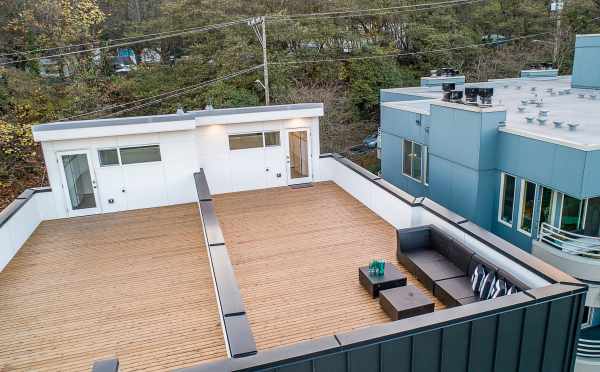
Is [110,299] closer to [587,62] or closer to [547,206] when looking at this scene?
[547,206]

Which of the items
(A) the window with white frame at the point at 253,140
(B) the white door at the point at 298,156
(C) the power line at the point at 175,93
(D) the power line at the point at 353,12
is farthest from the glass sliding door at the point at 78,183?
(D) the power line at the point at 353,12

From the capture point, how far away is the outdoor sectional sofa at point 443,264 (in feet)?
21.6

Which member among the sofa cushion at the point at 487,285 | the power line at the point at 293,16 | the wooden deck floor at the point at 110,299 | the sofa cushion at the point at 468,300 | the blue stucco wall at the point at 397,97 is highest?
the power line at the point at 293,16

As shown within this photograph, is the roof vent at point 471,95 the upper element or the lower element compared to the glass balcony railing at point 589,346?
upper

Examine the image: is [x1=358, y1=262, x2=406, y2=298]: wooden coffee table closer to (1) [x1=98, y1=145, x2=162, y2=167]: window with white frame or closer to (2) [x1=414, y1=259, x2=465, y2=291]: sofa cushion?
(2) [x1=414, y1=259, x2=465, y2=291]: sofa cushion

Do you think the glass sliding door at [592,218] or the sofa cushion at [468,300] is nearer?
the sofa cushion at [468,300]

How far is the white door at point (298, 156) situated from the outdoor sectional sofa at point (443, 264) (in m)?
5.91

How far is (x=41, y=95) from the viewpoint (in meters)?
22.8

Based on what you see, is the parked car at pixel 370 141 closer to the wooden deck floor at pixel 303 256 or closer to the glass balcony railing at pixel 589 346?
the wooden deck floor at pixel 303 256

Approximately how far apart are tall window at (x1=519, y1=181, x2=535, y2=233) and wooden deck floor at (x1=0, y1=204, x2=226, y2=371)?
6.69 m

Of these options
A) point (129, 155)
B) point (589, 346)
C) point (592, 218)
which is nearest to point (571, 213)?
Result: point (592, 218)

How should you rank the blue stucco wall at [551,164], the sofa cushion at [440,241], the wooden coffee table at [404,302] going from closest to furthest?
1. the wooden coffee table at [404,302]
2. the blue stucco wall at [551,164]
3. the sofa cushion at [440,241]

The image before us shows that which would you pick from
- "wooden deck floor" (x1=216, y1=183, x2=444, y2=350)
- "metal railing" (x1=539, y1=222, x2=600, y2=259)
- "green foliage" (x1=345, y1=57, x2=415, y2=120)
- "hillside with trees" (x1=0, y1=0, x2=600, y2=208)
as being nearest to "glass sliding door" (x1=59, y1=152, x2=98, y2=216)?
"wooden deck floor" (x1=216, y1=183, x2=444, y2=350)

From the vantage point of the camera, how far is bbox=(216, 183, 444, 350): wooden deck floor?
663 centimetres
